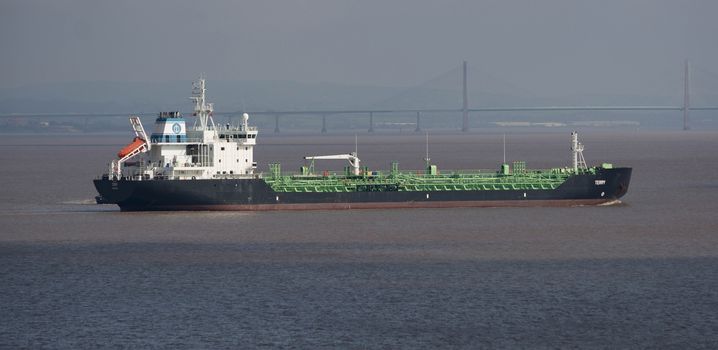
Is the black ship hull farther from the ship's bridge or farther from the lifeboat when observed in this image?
the ship's bridge

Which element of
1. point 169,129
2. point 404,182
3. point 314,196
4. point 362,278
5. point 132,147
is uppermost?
point 169,129

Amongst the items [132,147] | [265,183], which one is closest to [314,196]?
[265,183]

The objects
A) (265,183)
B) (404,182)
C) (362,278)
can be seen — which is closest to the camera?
(362,278)

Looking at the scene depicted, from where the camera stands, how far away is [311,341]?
113 feet

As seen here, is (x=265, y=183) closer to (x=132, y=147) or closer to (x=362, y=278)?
(x=132, y=147)

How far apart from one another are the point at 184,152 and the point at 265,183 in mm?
4899

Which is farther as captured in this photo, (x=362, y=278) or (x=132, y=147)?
(x=132, y=147)

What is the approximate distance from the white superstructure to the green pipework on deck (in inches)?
88.1

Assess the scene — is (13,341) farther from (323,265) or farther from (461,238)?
(461,238)

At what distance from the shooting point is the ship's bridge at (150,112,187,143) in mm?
65875

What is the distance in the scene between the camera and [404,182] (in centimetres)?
6644

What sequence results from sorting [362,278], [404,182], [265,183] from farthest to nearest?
[404,182] < [265,183] < [362,278]

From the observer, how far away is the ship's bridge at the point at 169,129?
216ft

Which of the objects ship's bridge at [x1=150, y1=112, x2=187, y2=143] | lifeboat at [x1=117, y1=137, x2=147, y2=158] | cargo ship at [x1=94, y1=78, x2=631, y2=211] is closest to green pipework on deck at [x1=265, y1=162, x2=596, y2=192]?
cargo ship at [x1=94, y1=78, x2=631, y2=211]
